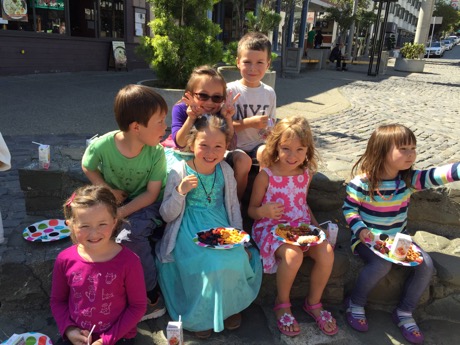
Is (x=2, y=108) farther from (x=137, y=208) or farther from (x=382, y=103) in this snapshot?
(x=382, y=103)

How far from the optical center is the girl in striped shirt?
95.5 inches

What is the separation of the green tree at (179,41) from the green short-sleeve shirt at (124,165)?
3.65 m

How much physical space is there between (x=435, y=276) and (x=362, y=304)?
0.57m

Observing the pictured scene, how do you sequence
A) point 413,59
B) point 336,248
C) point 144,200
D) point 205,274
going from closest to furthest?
point 205,274 → point 144,200 → point 336,248 → point 413,59

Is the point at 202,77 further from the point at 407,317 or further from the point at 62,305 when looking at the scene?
the point at 407,317

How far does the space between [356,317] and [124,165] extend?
1.76m

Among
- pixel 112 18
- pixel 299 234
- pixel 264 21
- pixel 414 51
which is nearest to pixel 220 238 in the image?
pixel 299 234

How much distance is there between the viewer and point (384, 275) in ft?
7.98

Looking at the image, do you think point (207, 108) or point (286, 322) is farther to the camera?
point (207, 108)

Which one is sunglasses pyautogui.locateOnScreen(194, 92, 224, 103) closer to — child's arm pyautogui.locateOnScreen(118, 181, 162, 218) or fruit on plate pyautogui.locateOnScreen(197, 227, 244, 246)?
child's arm pyautogui.locateOnScreen(118, 181, 162, 218)

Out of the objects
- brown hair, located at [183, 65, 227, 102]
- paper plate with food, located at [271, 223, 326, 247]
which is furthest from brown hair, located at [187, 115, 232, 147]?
paper plate with food, located at [271, 223, 326, 247]

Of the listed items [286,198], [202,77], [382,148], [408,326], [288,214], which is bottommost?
[408,326]

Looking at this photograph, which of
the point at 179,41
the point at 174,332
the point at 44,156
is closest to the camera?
the point at 174,332

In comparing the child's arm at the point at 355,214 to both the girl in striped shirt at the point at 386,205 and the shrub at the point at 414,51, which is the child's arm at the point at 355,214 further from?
the shrub at the point at 414,51
